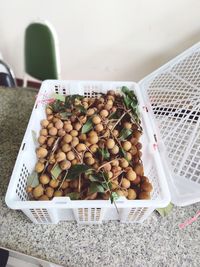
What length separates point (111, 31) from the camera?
1.46 metres

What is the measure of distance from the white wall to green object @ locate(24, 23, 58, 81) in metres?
0.40

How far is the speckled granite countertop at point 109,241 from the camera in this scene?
1.75 ft

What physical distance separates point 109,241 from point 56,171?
0.69 feet

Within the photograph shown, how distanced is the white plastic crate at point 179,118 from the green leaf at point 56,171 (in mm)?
280

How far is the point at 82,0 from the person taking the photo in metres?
1.39

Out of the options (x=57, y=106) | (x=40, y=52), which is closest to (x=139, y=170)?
(x=57, y=106)

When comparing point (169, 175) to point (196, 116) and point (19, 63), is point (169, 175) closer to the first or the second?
point (196, 116)

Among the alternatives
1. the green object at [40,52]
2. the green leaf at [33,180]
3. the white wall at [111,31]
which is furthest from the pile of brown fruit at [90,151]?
the white wall at [111,31]

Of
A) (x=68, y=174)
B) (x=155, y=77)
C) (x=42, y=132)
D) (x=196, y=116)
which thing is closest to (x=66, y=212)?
(x=68, y=174)

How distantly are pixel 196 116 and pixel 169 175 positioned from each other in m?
0.20

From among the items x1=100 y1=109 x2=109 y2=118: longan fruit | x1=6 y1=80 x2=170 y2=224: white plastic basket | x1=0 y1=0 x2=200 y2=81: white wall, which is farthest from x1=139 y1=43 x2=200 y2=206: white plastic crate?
x1=0 y1=0 x2=200 y2=81: white wall

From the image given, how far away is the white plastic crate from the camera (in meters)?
0.59

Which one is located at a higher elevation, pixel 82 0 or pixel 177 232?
pixel 82 0

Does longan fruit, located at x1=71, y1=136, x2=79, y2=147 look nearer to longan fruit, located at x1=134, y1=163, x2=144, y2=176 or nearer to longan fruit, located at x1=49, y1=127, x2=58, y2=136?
longan fruit, located at x1=49, y1=127, x2=58, y2=136
